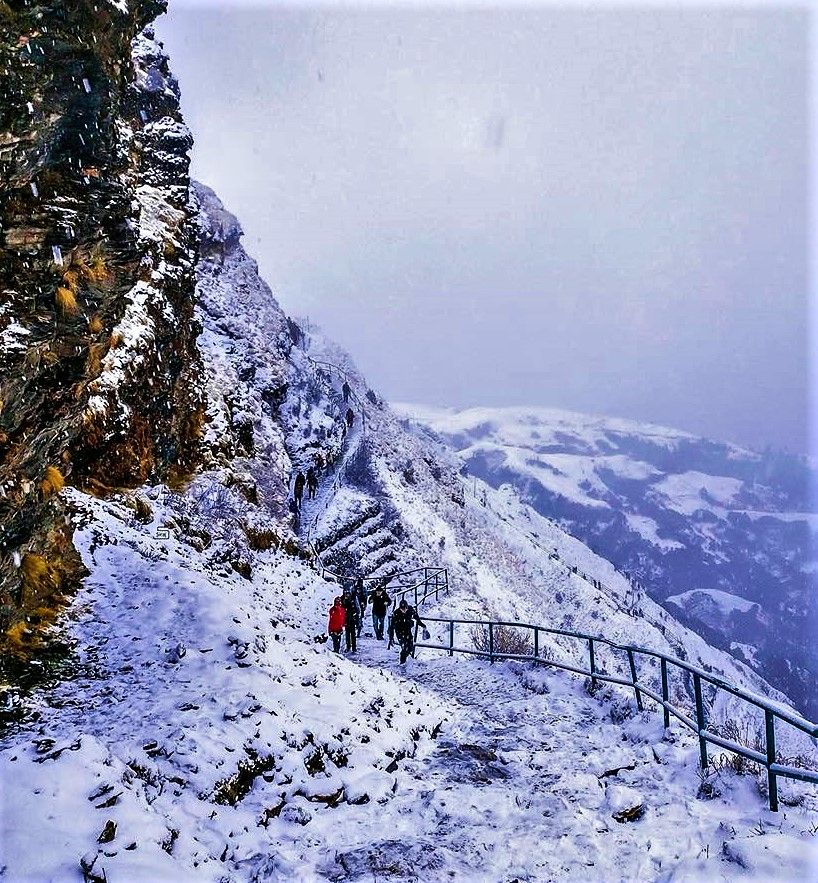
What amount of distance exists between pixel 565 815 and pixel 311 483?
43.8m

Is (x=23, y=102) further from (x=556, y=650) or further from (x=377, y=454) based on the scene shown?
(x=377, y=454)

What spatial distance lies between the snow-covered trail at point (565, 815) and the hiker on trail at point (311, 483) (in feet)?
129

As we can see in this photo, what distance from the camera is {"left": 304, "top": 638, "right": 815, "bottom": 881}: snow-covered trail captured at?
622cm

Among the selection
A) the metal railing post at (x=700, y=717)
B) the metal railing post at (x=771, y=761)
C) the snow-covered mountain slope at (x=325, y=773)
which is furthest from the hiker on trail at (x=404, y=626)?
the metal railing post at (x=771, y=761)

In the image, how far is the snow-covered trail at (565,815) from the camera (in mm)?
6223

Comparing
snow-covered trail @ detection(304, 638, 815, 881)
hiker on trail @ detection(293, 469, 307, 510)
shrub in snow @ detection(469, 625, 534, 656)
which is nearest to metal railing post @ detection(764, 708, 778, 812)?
snow-covered trail @ detection(304, 638, 815, 881)

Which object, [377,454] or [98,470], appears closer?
[98,470]

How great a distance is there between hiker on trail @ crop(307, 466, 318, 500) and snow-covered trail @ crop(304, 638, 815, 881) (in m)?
39.4

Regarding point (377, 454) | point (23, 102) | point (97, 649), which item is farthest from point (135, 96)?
point (377, 454)

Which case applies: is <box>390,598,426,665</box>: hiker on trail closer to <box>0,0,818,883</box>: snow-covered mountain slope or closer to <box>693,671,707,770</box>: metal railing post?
<box>0,0,818,883</box>: snow-covered mountain slope

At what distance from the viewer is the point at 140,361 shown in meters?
23.3

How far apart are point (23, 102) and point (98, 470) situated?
1390 cm

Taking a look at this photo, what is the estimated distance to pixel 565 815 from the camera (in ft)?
24.8

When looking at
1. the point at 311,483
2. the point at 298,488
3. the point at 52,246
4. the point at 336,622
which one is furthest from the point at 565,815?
the point at 311,483
